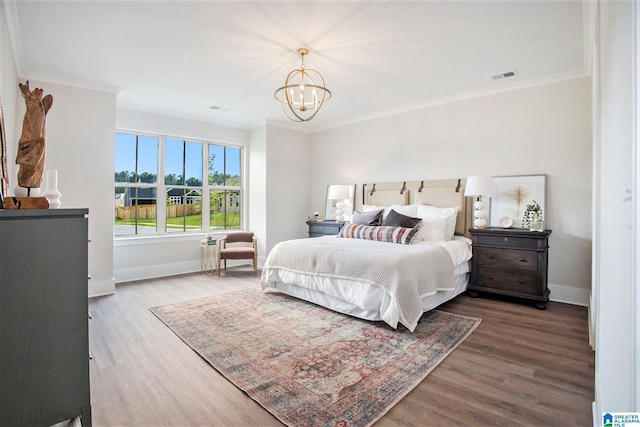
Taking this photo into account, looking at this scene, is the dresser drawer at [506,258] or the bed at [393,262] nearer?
the bed at [393,262]

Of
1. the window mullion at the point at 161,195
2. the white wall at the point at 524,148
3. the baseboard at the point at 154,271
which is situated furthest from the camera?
the window mullion at the point at 161,195

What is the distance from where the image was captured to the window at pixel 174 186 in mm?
5223

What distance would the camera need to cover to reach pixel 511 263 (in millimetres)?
3822

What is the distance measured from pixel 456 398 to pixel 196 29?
347 centimetres

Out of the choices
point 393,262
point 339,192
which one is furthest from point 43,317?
point 339,192

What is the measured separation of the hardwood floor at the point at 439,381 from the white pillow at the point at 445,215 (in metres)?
1.25

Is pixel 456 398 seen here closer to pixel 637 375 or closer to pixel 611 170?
pixel 637 375

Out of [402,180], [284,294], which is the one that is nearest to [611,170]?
[284,294]

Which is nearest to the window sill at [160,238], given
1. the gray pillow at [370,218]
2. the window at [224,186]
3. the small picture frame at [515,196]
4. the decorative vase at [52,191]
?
the window at [224,186]

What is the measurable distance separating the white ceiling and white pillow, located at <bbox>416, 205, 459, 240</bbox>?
160cm

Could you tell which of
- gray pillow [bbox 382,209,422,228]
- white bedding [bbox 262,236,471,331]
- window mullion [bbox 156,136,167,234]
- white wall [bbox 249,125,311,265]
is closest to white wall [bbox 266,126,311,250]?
white wall [bbox 249,125,311,265]

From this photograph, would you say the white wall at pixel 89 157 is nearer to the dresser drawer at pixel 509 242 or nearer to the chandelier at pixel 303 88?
the chandelier at pixel 303 88

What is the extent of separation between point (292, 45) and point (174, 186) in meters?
3.56

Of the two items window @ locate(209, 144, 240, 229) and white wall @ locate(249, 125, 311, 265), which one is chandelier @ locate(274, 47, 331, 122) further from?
window @ locate(209, 144, 240, 229)
